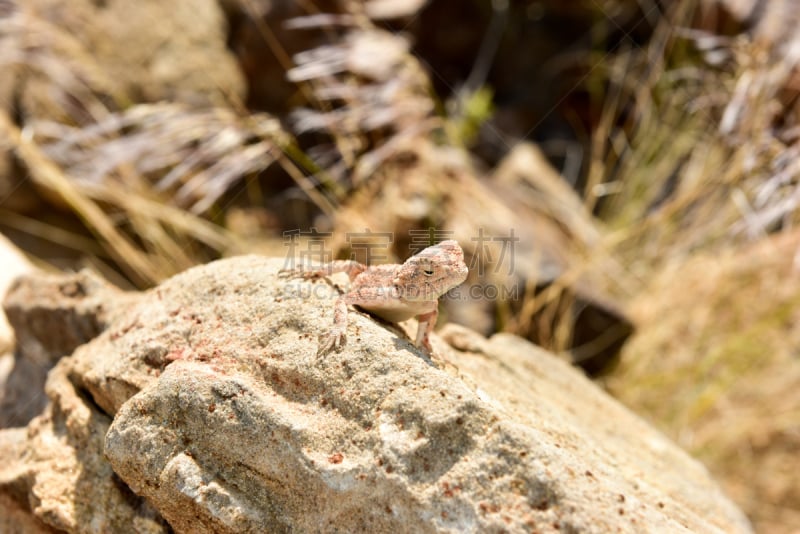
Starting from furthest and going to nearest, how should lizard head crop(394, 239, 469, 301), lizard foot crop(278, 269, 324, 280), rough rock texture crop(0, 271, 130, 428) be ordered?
rough rock texture crop(0, 271, 130, 428), lizard foot crop(278, 269, 324, 280), lizard head crop(394, 239, 469, 301)

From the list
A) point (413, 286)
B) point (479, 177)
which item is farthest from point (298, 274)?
point (479, 177)

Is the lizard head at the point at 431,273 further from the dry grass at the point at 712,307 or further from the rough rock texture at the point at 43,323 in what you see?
the dry grass at the point at 712,307

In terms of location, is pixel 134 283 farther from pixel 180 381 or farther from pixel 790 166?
pixel 790 166

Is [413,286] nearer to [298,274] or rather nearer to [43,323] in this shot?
[298,274]

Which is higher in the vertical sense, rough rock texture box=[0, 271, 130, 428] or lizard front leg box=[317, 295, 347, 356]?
lizard front leg box=[317, 295, 347, 356]

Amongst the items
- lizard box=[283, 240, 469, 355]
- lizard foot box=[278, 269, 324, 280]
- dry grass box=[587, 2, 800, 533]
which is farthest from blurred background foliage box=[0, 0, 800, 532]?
lizard box=[283, 240, 469, 355]

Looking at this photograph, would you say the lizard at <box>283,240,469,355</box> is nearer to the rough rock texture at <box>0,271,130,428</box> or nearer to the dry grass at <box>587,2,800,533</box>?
the rough rock texture at <box>0,271,130,428</box>
